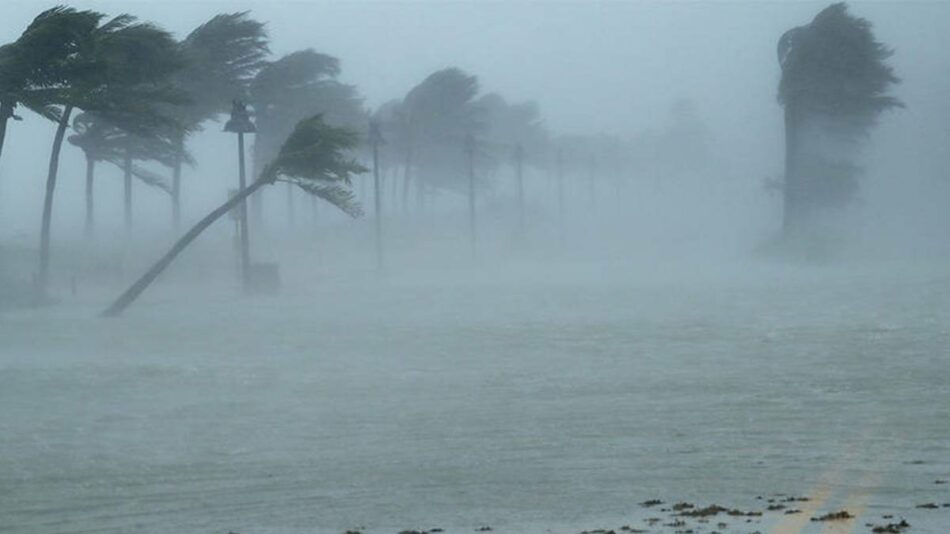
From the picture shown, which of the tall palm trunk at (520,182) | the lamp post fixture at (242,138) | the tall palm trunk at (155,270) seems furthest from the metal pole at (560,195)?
the tall palm trunk at (155,270)

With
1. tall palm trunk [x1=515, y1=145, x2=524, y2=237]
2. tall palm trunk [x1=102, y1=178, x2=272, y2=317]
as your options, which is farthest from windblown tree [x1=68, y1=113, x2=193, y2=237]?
tall palm trunk [x1=515, y1=145, x2=524, y2=237]

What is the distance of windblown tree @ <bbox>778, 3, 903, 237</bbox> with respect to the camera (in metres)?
67.6

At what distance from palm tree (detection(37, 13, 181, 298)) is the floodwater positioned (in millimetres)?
4633

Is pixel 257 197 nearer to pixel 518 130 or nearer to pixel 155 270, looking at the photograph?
pixel 155 270

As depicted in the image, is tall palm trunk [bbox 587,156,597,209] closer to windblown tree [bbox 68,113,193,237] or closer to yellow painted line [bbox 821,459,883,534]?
windblown tree [bbox 68,113,193,237]

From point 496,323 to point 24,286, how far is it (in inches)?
527

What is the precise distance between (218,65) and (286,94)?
10408mm

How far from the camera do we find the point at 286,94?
5856 centimetres

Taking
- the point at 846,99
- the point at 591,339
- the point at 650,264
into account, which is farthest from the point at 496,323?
the point at 846,99

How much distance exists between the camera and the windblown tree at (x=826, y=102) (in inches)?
2662

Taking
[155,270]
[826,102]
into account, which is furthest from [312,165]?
[826,102]

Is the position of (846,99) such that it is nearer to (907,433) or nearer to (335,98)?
(335,98)

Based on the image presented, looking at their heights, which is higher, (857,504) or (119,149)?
(119,149)

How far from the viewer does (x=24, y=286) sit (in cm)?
3831
